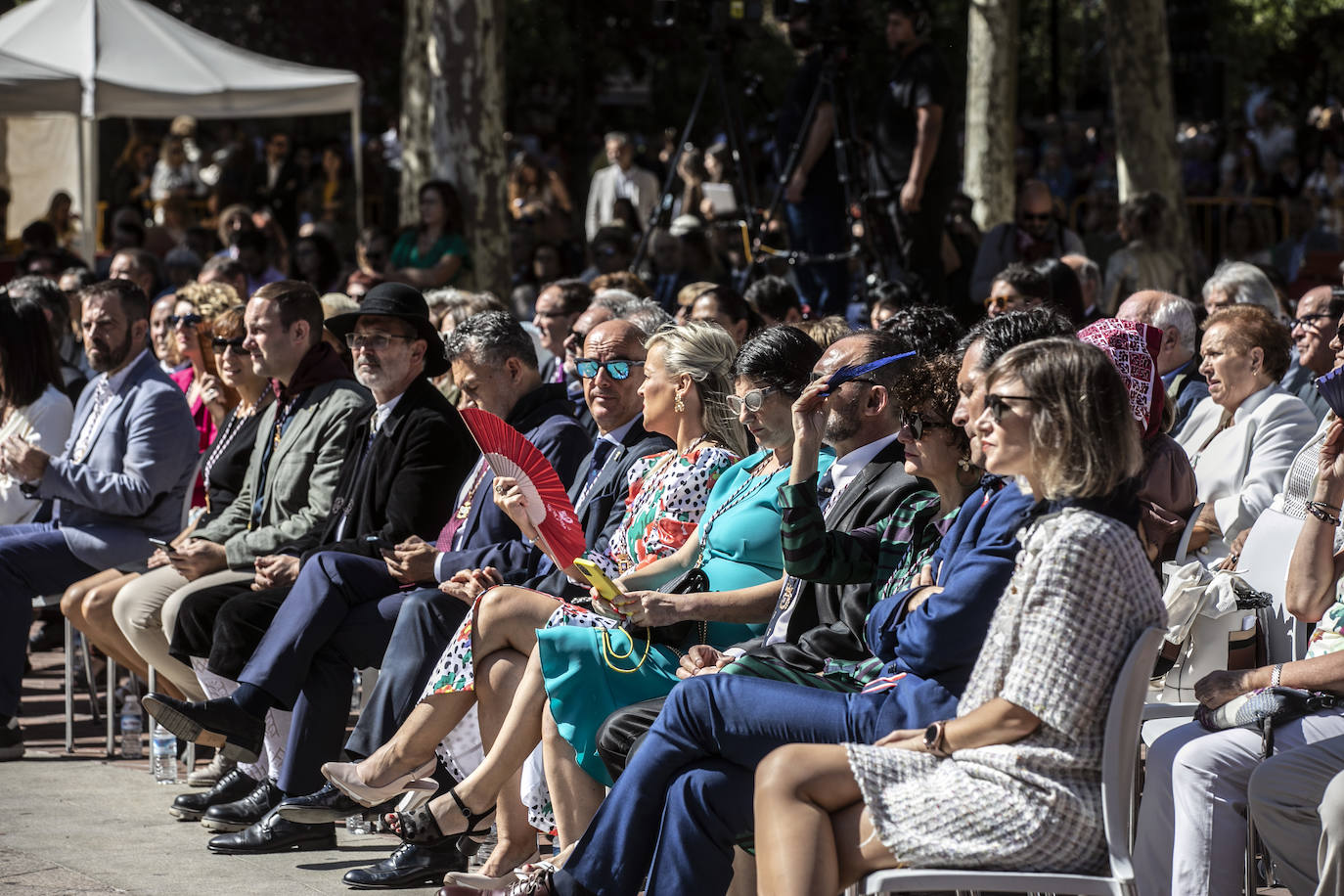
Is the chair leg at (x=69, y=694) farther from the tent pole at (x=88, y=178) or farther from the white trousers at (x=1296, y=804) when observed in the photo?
the tent pole at (x=88, y=178)

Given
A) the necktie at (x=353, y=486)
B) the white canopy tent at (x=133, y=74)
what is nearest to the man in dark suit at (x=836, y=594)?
the necktie at (x=353, y=486)

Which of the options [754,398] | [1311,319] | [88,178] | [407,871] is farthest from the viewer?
[88,178]

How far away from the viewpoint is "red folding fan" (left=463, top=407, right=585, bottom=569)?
477 cm

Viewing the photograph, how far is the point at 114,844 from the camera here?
529 centimetres

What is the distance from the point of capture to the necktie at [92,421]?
690 centimetres

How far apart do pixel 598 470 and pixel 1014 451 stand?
2400 millimetres

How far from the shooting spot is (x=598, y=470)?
550 cm

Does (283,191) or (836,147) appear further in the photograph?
(283,191)

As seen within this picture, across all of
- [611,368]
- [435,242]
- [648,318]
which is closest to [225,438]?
[648,318]

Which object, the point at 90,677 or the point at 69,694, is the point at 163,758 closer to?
the point at 69,694

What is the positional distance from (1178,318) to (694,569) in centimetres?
253

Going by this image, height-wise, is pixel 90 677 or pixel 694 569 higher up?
pixel 694 569

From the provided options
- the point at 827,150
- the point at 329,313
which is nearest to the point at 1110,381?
the point at 329,313

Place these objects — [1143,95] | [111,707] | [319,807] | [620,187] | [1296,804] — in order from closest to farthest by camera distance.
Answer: [1296,804] → [319,807] → [111,707] → [1143,95] → [620,187]
